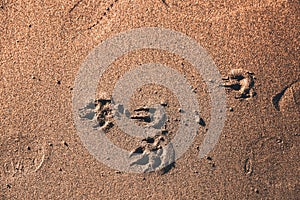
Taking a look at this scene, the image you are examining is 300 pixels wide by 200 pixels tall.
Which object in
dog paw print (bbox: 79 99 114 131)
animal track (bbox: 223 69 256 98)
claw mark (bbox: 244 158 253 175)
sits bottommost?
claw mark (bbox: 244 158 253 175)

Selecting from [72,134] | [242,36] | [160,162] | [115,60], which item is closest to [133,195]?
[160,162]

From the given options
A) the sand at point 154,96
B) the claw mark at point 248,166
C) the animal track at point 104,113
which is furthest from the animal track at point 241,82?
the animal track at point 104,113

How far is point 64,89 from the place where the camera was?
5.84 feet

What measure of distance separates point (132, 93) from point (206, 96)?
0.38m


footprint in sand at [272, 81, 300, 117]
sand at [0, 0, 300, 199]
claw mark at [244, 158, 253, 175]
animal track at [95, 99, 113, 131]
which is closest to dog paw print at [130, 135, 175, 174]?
sand at [0, 0, 300, 199]

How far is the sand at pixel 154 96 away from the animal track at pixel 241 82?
0.03 metres

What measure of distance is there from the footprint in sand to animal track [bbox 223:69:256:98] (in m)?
0.13

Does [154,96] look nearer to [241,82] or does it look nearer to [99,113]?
[99,113]

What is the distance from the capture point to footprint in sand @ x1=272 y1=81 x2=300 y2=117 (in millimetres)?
1763

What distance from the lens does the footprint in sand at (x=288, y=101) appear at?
1.76 meters

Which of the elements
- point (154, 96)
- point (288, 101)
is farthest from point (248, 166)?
point (154, 96)

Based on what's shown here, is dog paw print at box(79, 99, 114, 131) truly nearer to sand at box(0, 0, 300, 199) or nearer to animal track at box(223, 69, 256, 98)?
sand at box(0, 0, 300, 199)

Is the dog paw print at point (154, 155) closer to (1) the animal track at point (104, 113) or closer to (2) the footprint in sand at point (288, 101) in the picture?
(1) the animal track at point (104, 113)

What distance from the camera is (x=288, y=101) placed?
1763 mm
